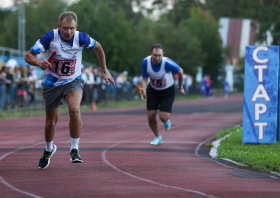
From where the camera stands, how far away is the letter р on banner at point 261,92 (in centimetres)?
921

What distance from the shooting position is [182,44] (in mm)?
53344

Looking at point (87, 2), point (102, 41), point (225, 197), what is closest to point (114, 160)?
point (225, 197)

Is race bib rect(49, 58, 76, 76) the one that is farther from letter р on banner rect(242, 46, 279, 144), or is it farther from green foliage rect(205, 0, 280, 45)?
green foliage rect(205, 0, 280, 45)

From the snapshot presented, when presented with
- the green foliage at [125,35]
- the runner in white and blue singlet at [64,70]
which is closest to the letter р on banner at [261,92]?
the runner in white and blue singlet at [64,70]

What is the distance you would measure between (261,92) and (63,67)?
4158mm

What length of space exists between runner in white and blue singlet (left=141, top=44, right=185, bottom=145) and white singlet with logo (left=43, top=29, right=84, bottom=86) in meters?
3.03

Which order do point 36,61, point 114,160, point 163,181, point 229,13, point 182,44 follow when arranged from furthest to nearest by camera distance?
1. point 229,13
2. point 182,44
3. point 114,160
4. point 36,61
5. point 163,181

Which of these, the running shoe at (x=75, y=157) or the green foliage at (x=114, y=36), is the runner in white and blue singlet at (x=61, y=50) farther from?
the green foliage at (x=114, y=36)

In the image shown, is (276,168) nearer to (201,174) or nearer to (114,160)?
(201,174)

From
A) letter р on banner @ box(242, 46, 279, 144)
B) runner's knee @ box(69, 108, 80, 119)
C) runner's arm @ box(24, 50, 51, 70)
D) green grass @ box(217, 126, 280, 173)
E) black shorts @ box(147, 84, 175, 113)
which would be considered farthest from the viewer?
black shorts @ box(147, 84, 175, 113)

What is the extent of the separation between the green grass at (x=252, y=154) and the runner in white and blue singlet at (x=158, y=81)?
1440mm

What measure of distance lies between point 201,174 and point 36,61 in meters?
2.65

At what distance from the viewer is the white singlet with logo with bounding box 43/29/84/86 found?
6777mm

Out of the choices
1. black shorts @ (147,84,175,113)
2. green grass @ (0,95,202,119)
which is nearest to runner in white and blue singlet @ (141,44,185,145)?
black shorts @ (147,84,175,113)
